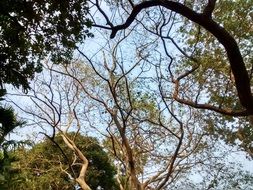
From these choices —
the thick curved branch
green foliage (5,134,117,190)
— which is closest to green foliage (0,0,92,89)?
the thick curved branch

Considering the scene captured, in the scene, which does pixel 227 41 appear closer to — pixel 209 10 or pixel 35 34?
pixel 209 10

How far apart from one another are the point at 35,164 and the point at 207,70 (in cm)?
985

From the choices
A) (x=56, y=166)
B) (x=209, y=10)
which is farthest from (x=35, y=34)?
(x=56, y=166)

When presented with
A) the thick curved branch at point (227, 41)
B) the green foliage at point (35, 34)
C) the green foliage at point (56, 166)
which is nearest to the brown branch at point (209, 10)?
the thick curved branch at point (227, 41)

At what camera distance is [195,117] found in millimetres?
16922

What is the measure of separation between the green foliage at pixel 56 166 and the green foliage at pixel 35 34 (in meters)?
6.67

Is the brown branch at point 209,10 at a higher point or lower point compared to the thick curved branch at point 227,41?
higher

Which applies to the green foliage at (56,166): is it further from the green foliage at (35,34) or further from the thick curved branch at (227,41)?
the thick curved branch at (227,41)

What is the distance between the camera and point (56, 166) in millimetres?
19922

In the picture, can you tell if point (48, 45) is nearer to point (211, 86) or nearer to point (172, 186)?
point (211, 86)

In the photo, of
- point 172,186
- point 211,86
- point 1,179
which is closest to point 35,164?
point 172,186

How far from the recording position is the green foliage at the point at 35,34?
7.78 meters

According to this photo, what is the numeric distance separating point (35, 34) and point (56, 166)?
41.3ft

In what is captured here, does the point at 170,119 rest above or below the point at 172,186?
above
